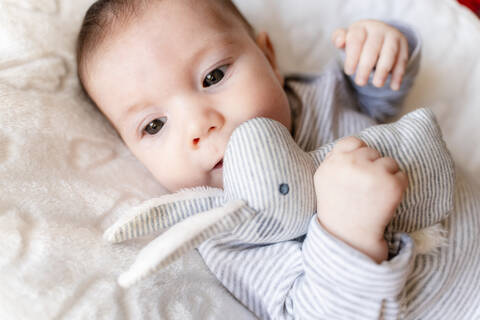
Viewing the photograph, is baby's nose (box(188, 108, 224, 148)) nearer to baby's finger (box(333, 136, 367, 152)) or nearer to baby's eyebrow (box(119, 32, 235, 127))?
baby's eyebrow (box(119, 32, 235, 127))

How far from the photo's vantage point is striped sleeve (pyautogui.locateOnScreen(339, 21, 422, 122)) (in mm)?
1128

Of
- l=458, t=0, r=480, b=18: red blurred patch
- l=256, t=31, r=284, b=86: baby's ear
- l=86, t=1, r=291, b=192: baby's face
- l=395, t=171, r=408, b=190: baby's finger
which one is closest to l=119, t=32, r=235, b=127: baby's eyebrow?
l=86, t=1, r=291, b=192: baby's face

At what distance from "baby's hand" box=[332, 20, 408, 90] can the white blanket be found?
0.82 ft

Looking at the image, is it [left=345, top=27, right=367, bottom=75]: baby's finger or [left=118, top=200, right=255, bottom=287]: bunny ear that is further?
[left=345, top=27, right=367, bottom=75]: baby's finger

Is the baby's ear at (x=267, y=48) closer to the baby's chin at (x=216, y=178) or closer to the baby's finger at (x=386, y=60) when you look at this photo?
the baby's finger at (x=386, y=60)

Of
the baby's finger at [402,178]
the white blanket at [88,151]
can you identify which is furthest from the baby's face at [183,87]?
the baby's finger at [402,178]

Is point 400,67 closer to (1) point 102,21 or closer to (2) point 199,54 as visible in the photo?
(2) point 199,54

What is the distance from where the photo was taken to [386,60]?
100 cm

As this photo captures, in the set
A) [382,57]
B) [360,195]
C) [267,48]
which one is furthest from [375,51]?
[360,195]

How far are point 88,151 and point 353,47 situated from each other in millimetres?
637

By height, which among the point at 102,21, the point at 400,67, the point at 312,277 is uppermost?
the point at 102,21

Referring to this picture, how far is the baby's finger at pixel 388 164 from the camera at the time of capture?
0.64 metres

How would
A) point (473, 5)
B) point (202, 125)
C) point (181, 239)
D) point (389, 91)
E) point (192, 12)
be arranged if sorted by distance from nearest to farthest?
point (181, 239) < point (202, 125) < point (192, 12) < point (389, 91) < point (473, 5)

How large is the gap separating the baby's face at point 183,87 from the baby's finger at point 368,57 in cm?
20
